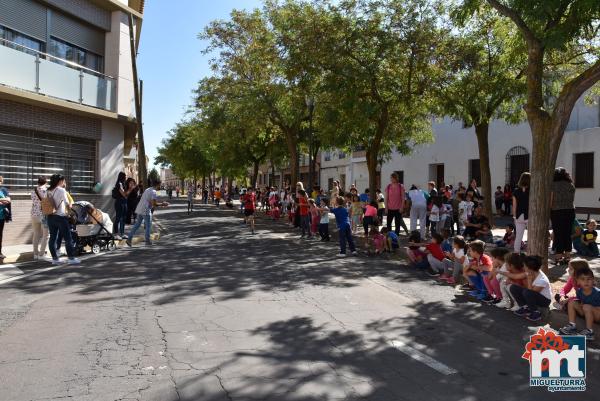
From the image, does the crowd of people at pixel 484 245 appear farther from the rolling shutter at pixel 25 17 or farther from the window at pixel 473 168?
the window at pixel 473 168

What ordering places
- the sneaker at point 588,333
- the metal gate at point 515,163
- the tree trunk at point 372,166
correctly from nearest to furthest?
the sneaker at point 588,333 → the tree trunk at point 372,166 → the metal gate at point 515,163

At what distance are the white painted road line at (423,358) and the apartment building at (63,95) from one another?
11207 millimetres

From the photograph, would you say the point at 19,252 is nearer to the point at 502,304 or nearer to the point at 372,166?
the point at 502,304

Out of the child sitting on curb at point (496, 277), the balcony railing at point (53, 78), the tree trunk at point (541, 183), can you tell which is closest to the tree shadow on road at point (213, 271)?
the child sitting on curb at point (496, 277)

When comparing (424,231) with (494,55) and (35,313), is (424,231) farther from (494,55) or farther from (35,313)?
(35,313)

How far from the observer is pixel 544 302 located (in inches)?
235

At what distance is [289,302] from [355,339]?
1.70 metres

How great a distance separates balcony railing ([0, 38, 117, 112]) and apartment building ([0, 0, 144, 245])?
0.03 metres

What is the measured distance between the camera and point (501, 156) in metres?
25.5

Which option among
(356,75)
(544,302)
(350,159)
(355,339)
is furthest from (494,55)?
(350,159)

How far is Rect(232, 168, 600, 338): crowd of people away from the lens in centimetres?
601

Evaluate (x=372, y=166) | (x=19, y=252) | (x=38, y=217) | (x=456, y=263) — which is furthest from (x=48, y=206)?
(x=372, y=166)

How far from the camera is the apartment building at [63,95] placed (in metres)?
13.3

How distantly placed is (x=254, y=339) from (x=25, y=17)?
1334cm
